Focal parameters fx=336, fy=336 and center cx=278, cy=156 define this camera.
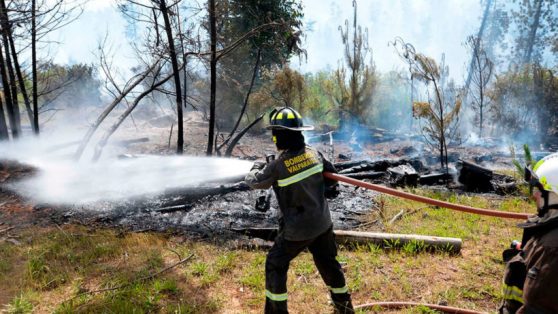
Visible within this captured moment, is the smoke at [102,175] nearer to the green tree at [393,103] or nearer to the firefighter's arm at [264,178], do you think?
the firefighter's arm at [264,178]

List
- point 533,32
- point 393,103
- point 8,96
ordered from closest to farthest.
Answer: point 8,96, point 393,103, point 533,32

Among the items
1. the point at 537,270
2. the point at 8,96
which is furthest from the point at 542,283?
the point at 8,96

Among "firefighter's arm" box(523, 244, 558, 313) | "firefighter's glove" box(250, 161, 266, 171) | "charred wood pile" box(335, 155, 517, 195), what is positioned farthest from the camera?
"charred wood pile" box(335, 155, 517, 195)

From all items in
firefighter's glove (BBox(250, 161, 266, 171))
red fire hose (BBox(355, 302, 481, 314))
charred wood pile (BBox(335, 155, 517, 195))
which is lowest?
red fire hose (BBox(355, 302, 481, 314))

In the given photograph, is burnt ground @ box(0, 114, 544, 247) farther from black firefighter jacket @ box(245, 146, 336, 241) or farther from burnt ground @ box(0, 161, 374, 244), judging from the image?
black firefighter jacket @ box(245, 146, 336, 241)

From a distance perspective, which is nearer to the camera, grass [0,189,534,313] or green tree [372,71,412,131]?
grass [0,189,534,313]

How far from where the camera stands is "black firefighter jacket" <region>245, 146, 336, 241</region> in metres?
2.73

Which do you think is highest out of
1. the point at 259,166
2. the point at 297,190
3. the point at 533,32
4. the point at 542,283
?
the point at 533,32

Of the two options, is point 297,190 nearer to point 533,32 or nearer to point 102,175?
point 102,175

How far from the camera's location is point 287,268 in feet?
9.18

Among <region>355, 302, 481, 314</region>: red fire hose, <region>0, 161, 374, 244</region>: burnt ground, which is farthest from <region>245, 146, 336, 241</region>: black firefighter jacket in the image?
<region>0, 161, 374, 244</region>: burnt ground

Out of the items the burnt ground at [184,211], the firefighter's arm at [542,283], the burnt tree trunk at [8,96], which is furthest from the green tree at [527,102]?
the burnt tree trunk at [8,96]

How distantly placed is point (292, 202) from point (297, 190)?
111mm

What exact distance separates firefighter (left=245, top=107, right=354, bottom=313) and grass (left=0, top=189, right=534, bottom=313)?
2.39 ft
